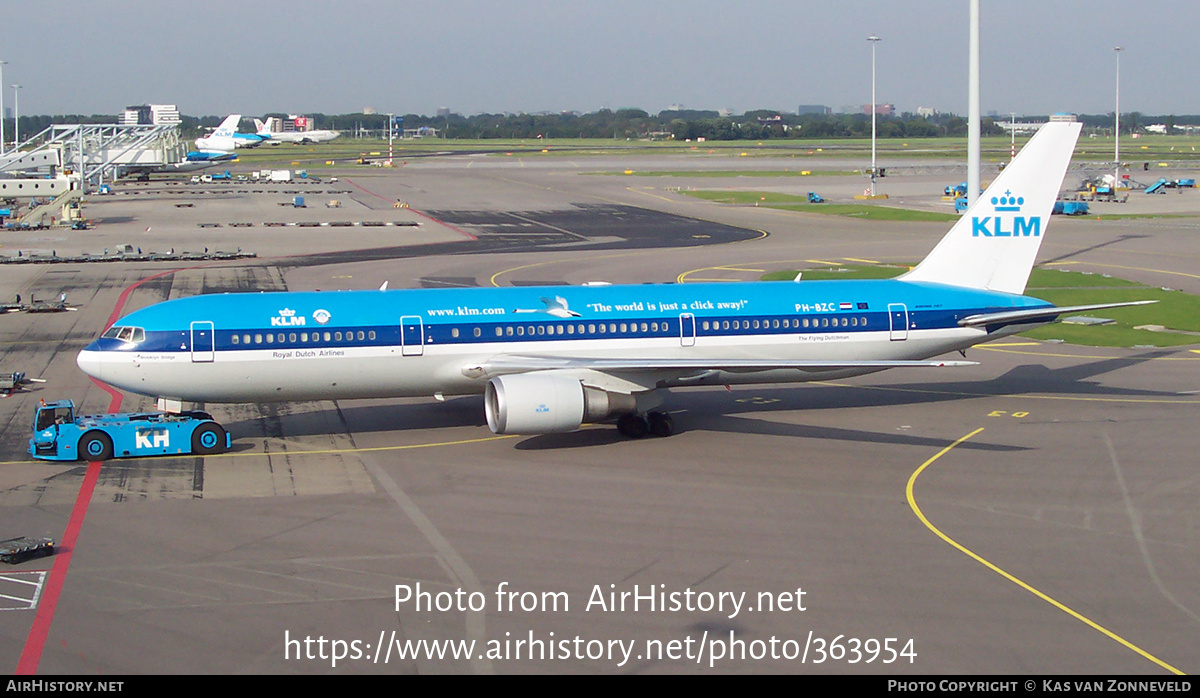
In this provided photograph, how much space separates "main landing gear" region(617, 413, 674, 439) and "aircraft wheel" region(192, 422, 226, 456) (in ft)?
37.5

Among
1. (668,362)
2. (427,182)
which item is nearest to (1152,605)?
(668,362)

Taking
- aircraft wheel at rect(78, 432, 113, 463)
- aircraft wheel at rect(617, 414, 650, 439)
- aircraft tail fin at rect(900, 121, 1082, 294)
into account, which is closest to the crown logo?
aircraft tail fin at rect(900, 121, 1082, 294)

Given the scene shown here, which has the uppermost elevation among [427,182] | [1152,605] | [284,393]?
[427,182]

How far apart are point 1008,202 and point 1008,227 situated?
840 mm

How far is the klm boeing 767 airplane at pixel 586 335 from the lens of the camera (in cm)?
3117

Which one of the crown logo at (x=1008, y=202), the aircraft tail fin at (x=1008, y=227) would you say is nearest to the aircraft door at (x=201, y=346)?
the aircraft tail fin at (x=1008, y=227)

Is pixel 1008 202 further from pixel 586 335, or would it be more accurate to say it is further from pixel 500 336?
pixel 500 336

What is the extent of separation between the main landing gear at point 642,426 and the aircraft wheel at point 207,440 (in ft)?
37.5

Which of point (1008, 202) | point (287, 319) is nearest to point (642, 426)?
point (287, 319)

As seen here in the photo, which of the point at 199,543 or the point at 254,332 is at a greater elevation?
the point at 254,332

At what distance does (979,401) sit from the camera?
3734cm

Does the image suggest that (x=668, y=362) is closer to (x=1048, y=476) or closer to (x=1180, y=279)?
(x=1048, y=476)

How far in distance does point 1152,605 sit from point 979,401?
1750cm

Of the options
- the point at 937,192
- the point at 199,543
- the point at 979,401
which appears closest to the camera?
the point at 199,543
